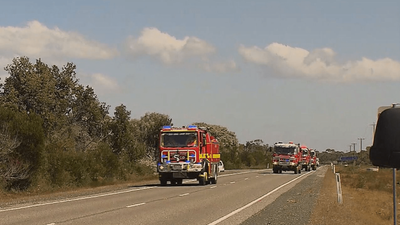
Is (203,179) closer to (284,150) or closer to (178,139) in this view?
(178,139)

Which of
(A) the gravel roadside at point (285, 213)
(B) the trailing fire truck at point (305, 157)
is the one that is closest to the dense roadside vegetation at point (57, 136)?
(A) the gravel roadside at point (285, 213)

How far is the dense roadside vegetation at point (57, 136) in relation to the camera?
3012cm

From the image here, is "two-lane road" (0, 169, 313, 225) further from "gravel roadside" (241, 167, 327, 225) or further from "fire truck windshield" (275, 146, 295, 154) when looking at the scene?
"fire truck windshield" (275, 146, 295, 154)

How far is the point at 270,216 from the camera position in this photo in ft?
57.1

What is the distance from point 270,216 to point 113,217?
4.63 metres

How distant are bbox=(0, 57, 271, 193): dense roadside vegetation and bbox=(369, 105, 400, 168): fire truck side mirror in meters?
26.2

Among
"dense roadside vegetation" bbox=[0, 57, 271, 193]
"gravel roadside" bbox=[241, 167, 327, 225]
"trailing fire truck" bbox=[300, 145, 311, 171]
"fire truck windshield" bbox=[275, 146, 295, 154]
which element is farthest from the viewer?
"trailing fire truck" bbox=[300, 145, 311, 171]

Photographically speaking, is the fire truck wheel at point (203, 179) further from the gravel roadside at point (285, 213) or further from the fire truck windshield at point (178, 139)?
the gravel roadside at point (285, 213)

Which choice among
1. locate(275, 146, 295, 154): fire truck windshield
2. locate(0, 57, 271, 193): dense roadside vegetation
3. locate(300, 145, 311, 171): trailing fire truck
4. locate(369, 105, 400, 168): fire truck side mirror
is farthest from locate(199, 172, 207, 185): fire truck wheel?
locate(300, 145, 311, 171): trailing fire truck

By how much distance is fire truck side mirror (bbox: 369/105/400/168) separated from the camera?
15.3 ft

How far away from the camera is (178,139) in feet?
107

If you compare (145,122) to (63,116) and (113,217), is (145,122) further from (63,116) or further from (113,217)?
(113,217)

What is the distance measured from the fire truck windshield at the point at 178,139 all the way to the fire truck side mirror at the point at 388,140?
27.6 m

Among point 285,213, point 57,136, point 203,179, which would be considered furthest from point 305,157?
point 285,213
